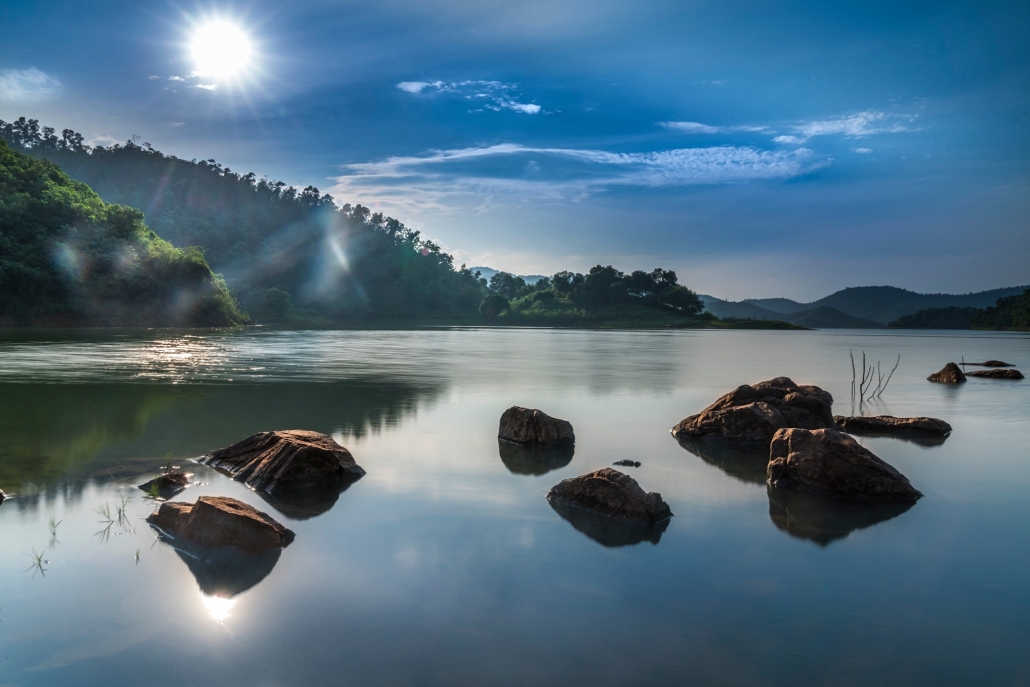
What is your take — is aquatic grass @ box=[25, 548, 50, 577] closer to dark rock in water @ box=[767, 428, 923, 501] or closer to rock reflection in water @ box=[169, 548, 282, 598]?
rock reflection in water @ box=[169, 548, 282, 598]

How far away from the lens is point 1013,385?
22406 mm

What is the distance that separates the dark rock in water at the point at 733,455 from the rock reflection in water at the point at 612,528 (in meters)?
2.83

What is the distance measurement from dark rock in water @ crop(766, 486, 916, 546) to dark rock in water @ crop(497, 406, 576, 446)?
3.69 metres

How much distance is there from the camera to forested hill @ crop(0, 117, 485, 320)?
393ft

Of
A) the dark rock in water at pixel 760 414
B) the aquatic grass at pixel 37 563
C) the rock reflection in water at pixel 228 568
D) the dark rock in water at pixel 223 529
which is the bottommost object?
the aquatic grass at pixel 37 563

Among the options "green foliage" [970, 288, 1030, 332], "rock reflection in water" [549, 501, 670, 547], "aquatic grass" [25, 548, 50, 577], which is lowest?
"aquatic grass" [25, 548, 50, 577]

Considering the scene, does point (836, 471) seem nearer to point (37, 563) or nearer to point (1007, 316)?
point (37, 563)

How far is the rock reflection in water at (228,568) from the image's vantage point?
202 inches

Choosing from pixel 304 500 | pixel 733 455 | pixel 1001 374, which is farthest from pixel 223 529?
pixel 1001 374

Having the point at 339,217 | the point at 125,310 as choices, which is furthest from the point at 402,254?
the point at 125,310

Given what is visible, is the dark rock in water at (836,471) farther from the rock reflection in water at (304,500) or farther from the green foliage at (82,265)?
the green foliage at (82,265)

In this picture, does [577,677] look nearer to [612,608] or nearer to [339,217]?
[612,608]

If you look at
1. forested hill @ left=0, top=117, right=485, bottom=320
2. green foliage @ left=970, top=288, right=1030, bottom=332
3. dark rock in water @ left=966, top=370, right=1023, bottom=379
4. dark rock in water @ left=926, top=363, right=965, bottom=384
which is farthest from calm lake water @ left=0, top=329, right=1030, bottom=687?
green foliage @ left=970, top=288, right=1030, bottom=332

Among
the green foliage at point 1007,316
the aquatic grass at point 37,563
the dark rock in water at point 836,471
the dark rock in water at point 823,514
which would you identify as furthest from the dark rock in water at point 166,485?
the green foliage at point 1007,316
